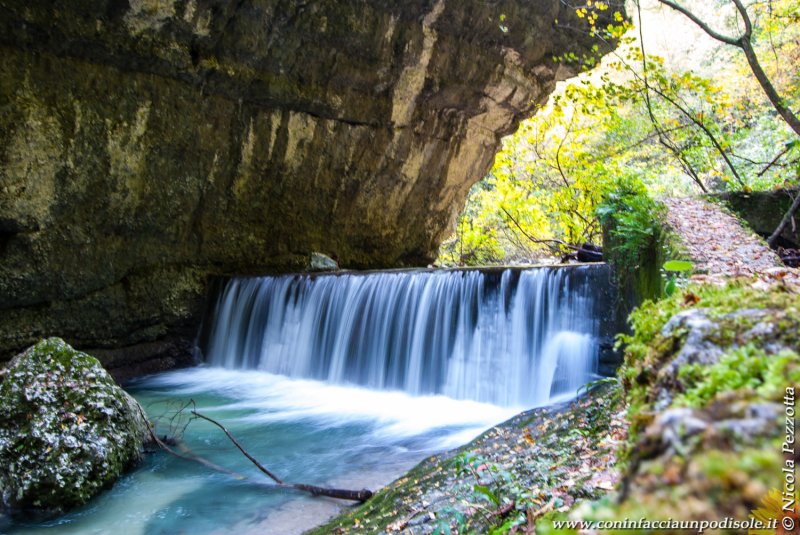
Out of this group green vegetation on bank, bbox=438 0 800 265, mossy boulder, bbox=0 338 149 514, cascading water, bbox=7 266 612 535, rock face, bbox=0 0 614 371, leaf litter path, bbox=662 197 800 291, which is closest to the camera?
leaf litter path, bbox=662 197 800 291

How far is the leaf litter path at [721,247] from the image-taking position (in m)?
3.03

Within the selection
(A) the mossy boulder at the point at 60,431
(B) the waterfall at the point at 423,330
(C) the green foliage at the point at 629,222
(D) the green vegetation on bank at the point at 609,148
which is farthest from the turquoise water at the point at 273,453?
(D) the green vegetation on bank at the point at 609,148

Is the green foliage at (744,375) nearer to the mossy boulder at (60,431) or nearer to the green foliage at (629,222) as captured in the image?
the green foliage at (629,222)

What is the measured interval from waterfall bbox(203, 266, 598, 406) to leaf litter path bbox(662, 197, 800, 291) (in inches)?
61.7

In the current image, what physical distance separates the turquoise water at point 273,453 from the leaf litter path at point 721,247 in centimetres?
314

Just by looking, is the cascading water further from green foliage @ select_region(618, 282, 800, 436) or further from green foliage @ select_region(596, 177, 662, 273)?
green foliage @ select_region(618, 282, 800, 436)

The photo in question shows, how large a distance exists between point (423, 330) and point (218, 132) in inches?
→ 216

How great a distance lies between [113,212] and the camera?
9.29m

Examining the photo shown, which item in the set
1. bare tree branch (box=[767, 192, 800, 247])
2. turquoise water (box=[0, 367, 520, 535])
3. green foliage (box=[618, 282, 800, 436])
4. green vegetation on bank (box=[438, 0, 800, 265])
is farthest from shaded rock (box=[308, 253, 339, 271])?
green foliage (box=[618, 282, 800, 436])

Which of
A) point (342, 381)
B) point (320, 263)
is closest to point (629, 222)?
point (342, 381)

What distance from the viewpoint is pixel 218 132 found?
9781 millimetres

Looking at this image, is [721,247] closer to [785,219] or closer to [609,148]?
[785,219]

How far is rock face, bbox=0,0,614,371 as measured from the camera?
25.8ft

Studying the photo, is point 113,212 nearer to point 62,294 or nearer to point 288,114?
point 62,294
